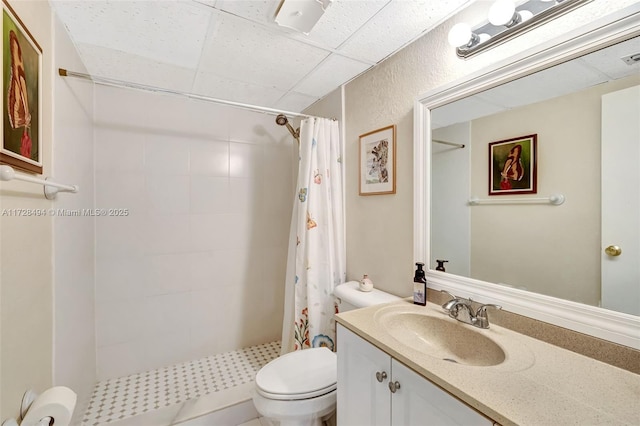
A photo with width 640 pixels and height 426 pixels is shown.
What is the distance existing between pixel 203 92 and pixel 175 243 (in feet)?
3.77

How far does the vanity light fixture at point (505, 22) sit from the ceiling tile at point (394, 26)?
152 millimetres

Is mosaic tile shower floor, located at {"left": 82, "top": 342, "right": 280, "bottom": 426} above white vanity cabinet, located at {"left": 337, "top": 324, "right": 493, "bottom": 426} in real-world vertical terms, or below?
below

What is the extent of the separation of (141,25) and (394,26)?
46.0 inches

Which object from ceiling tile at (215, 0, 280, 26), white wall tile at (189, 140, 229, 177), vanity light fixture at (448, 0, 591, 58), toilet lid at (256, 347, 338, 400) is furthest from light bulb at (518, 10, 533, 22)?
white wall tile at (189, 140, 229, 177)

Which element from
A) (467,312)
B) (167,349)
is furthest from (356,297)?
(167,349)

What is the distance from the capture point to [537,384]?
2.14ft

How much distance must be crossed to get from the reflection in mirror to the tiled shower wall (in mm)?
1554

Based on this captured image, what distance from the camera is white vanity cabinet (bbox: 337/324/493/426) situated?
0.67m

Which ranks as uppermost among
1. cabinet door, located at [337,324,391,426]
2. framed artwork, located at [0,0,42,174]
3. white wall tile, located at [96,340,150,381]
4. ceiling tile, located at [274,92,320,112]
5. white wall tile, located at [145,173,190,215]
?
ceiling tile, located at [274,92,320,112]

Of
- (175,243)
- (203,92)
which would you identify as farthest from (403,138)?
(175,243)

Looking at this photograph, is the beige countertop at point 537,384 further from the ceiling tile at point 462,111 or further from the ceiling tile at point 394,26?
the ceiling tile at point 394,26

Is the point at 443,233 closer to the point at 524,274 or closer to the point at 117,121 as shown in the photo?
the point at 524,274

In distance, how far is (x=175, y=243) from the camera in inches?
77.9

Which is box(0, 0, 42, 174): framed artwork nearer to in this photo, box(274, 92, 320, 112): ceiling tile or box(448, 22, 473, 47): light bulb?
box(274, 92, 320, 112): ceiling tile
